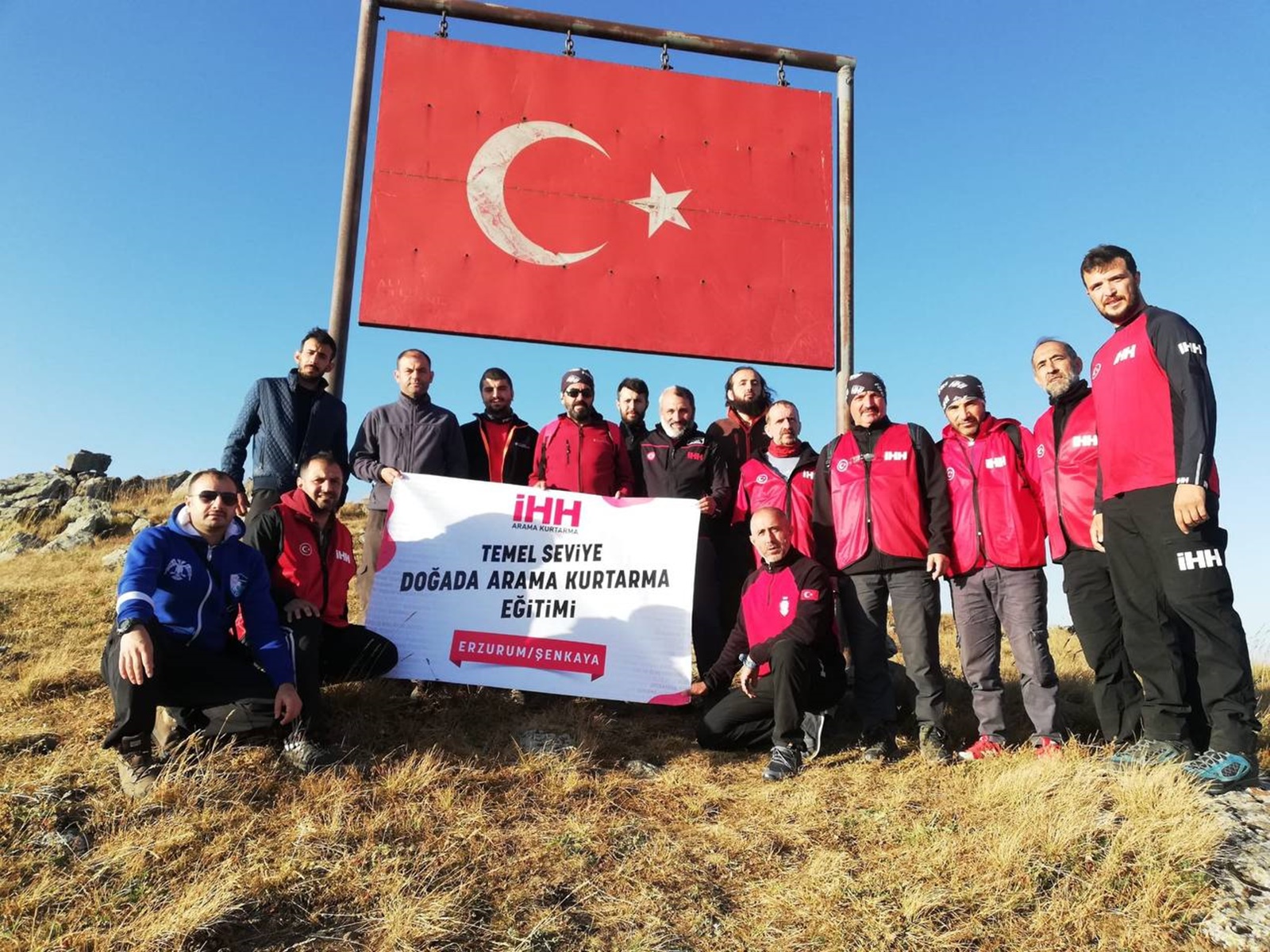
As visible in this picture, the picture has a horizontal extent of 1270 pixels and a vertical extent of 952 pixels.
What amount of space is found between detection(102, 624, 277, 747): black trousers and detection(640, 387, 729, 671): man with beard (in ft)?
10.3

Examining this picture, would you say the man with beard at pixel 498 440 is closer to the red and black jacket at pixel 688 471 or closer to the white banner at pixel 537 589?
the white banner at pixel 537 589

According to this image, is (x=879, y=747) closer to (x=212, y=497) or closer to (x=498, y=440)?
(x=498, y=440)

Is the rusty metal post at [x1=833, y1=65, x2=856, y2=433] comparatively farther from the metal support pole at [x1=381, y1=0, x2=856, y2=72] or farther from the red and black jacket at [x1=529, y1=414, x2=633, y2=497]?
the red and black jacket at [x1=529, y1=414, x2=633, y2=497]

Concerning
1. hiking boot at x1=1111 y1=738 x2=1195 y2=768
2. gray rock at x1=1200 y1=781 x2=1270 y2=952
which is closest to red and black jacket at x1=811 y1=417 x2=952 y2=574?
hiking boot at x1=1111 y1=738 x2=1195 y2=768

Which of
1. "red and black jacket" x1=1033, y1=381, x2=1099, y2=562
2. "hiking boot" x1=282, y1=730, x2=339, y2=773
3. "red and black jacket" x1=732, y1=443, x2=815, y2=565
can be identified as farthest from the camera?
"red and black jacket" x1=732, y1=443, x2=815, y2=565

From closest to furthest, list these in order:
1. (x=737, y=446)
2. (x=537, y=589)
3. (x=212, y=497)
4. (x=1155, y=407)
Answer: (x=1155, y=407) < (x=212, y=497) < (x=537, y=589) < (x=737, y=446)

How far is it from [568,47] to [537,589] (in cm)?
528

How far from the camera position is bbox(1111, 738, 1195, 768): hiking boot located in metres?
4.29

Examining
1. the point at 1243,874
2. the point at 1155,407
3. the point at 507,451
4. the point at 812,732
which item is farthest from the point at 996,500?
the point at 507,451

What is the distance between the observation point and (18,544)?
1344 centimetres

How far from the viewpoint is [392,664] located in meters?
5.71

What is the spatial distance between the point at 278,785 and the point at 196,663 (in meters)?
0.82

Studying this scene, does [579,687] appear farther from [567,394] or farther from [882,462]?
[882,462]

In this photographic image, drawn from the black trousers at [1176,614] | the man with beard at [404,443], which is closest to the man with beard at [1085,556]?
the black trousers at [1176,614]
